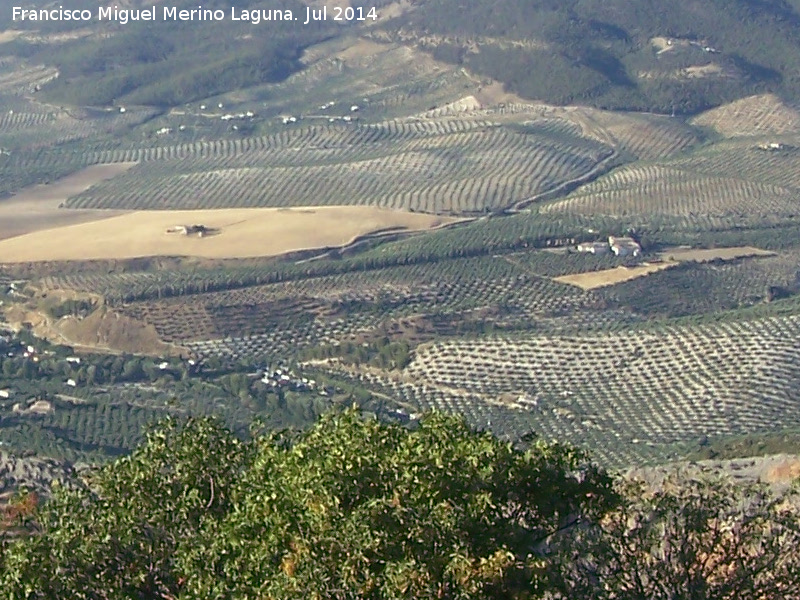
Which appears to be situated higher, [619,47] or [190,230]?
[619,47]

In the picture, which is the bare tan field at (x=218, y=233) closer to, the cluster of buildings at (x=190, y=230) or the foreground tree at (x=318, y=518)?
the cluster of buildings at (x=190, y=230)

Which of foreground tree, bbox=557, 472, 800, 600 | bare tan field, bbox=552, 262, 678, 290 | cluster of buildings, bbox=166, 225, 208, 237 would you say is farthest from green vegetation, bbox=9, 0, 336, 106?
foreground tree, bbox=557, 472, 800, 600

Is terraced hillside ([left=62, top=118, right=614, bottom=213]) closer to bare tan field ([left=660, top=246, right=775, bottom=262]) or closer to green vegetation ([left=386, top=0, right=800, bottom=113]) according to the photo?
green vegetation ([left=386, top=0, right=800, bottom=113])

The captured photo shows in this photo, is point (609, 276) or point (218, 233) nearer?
point (609, 276)

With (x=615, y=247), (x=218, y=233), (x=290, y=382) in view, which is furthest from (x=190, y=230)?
(x=290, y=382)

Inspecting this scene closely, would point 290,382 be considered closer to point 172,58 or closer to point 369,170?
point 369,170

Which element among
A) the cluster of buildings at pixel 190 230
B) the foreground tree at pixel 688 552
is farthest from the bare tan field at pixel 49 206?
the foreground tree at pixel 688 552

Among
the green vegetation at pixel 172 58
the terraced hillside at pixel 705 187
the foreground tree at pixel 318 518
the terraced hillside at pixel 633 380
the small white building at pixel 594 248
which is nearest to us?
the foreground tree at pixel 318 518

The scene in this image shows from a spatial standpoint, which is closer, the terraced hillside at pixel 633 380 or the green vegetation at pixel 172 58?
the terraced hillside at pixel 633 380
